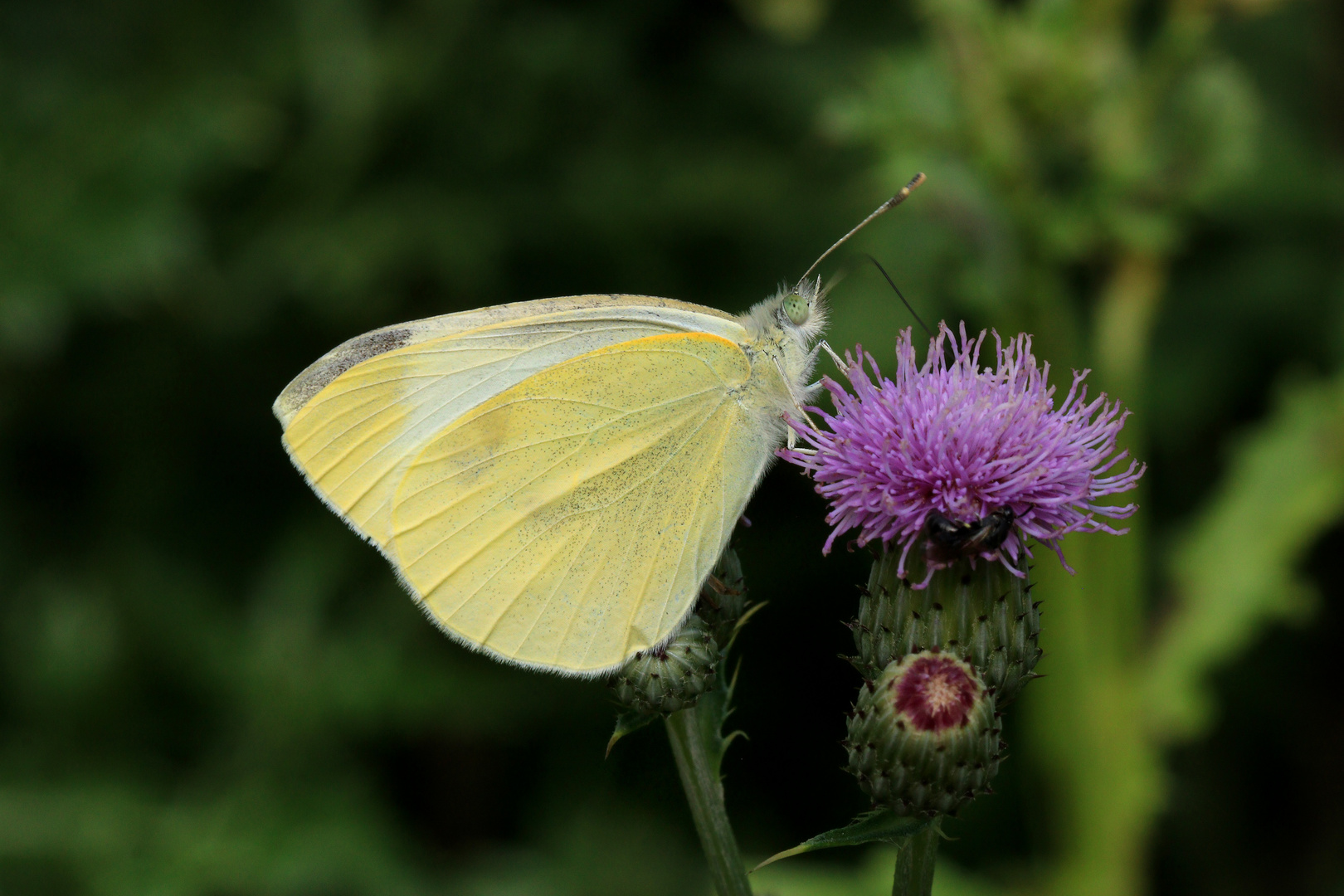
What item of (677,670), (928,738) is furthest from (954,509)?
(677,670)

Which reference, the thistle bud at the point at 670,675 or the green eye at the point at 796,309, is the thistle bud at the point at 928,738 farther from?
the green eye at the point at 796,309

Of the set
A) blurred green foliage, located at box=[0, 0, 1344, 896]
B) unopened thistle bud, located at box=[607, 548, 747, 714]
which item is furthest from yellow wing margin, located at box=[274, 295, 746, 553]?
blurred green foliage, located at box=[0, 0, 1344, 896]

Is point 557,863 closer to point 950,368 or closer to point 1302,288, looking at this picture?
point 950,368

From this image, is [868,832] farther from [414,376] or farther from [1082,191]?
[1082,191]

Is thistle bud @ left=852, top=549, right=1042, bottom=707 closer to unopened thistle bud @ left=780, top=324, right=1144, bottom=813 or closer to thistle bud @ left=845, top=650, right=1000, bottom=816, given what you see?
unopened thistle bud @ left=780, top=324, right=1144, bottom=813

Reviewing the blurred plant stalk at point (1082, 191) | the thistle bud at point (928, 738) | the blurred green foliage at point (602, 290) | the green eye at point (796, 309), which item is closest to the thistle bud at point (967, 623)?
the thistle bud at point (928, 738)

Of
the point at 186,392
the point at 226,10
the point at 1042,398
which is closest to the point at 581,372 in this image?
the point at 1042,398
